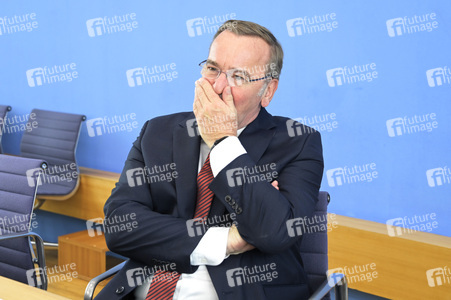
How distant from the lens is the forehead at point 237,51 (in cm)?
186

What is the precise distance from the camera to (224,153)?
5.94ft

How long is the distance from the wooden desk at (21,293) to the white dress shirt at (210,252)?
1.36 ft

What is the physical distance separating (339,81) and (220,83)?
1.87 metres

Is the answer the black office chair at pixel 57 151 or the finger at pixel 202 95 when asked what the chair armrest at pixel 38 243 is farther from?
the black office chair at pixel 57 151

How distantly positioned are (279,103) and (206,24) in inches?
33.5

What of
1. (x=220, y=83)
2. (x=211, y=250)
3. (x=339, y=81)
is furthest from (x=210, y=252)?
(x=339, y=81)

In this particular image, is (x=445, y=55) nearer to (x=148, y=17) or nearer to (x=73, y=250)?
(x=148, y=17)

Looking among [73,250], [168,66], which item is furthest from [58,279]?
[168,66]

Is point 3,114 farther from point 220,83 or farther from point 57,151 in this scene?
point 220,83

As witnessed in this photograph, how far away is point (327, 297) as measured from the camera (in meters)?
2.04

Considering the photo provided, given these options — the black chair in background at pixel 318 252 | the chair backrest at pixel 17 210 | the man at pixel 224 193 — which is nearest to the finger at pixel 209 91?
the man at pixel 224 193

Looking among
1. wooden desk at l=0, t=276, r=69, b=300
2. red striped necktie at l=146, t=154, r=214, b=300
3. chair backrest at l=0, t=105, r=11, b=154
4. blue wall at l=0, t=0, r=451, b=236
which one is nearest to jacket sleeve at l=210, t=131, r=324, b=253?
red striped necktie at l=146, t=154, r=214, b=300

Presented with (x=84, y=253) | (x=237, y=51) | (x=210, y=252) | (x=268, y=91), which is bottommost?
(x=84, y=253)

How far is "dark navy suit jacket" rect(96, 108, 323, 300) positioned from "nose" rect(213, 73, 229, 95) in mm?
197
